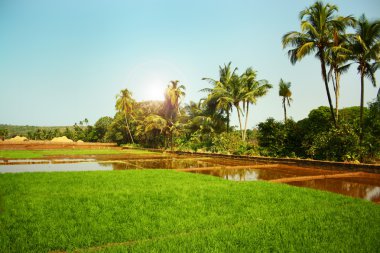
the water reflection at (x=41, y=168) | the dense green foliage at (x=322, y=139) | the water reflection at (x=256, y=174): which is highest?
the dense green foliage at (x=322, y=139)

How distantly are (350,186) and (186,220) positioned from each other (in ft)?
20.9

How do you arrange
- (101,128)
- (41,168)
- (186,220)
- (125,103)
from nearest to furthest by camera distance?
(186,220), (41,168), (125,103), (101,128)

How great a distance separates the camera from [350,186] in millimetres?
8547

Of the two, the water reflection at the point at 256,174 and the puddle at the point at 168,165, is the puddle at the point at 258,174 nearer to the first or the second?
the water reflection at the point at 256,174

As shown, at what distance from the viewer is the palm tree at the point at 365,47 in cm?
1507

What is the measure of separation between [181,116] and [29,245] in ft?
91.5

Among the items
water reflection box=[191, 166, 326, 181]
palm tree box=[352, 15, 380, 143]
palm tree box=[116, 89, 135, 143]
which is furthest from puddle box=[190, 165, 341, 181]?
palm tree box=[116, 89, 135, 143]

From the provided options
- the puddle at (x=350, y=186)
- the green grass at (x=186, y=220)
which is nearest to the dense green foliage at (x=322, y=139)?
the puddle at (x=350, y=186)

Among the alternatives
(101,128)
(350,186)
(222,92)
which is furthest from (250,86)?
(101,128)

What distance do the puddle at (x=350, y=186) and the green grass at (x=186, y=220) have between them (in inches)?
44.1

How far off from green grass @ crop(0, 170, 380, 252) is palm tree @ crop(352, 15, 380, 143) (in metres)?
11.4

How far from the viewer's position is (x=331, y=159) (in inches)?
559

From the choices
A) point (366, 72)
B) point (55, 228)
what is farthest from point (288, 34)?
point (55, 228)

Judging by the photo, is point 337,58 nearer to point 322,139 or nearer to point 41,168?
point 322,139
